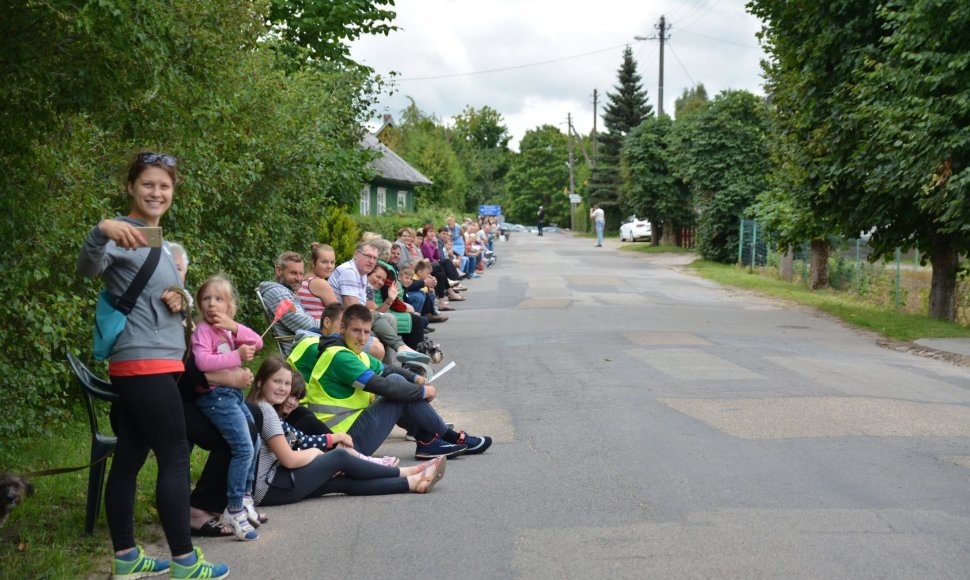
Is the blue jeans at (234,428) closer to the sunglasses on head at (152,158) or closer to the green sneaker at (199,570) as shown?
the green sneaker at (199,570)

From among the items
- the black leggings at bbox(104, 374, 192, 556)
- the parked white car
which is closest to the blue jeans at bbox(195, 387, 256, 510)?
the black leggings at bbox(104, 374, 192, 556)

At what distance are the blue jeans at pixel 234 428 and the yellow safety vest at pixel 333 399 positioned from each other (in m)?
1.54

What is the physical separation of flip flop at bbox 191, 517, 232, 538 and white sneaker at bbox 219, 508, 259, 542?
1.2 inches

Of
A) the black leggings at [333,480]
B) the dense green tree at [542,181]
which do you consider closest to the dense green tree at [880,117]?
the black leggings at [333,480]

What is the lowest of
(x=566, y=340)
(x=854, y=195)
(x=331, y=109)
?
(x=566, y=340)

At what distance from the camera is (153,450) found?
4.81 meters

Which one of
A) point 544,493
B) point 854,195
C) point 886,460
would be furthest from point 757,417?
point 854,195

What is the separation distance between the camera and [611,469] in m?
7.51

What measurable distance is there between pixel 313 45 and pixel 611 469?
1695 cm

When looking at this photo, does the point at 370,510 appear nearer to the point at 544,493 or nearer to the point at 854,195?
the point at 544,493

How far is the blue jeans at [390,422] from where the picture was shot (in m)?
7.55

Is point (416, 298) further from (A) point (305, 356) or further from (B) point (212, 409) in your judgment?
(B) point (212, 409)

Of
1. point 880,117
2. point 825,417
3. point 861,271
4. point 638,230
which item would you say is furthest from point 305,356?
point 638,230

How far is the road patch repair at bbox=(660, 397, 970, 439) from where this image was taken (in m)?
8.91
